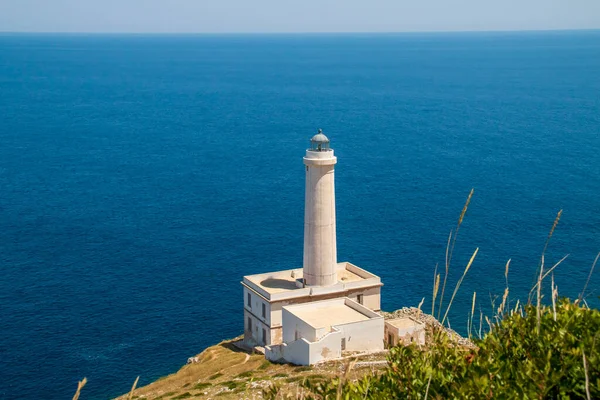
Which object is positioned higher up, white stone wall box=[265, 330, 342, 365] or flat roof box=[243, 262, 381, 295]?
flat roof box=[243, 262, 381, 295]

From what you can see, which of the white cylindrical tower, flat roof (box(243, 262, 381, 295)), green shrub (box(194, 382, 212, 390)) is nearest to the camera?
green shrub (box(194, 382, 212, 390))

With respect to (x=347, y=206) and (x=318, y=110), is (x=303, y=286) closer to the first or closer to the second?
(x=347, y=206)

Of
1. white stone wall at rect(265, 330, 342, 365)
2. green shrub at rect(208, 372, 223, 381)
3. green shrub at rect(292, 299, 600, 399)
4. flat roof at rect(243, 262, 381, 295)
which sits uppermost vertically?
green shrub at rect(292, 299, 600, 399)

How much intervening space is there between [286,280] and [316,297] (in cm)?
265

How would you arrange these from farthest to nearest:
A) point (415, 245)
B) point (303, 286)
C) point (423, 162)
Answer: point (423, 162) < point (415, 245) < point (303, 286)

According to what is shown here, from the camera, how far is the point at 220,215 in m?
87.6

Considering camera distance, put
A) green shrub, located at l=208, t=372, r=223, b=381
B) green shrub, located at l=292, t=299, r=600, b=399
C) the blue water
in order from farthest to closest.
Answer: the blue water → green shrub, located at l=208, t=372, r=223, b=381 → green shrub, located at l=292, t=299, r=600, b=399

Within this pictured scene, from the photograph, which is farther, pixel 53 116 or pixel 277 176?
pixel 53 116

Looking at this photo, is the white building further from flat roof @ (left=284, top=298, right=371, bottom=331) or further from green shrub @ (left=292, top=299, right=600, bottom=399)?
green shrub @ (left=292, top=299, right=600, bottom=399)

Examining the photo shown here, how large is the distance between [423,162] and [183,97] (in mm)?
99116

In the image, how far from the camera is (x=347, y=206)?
89500 millimetres

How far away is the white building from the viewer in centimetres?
4181

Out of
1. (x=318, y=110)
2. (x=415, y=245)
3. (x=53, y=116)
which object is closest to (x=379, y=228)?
(x=415, y=245)

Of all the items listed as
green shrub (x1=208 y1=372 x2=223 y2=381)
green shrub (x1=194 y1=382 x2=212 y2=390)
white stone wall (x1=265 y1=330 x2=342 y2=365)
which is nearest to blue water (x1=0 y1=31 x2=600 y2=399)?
green shrub (x1=208 y1=372 x2=223 y2=381)
